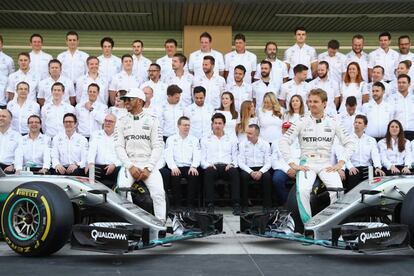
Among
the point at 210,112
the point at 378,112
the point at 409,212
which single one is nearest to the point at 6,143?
the point at 210,112

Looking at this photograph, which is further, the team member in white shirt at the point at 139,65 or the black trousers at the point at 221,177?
A: the team member in white shirt at the point at 139,65

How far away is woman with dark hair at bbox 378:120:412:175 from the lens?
37.0 feet

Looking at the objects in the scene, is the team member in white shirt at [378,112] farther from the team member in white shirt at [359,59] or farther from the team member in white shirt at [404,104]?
the team member in white shirt at [359,59]

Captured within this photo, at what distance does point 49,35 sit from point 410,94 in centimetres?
976

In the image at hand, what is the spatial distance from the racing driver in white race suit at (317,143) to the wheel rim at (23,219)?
3117mm

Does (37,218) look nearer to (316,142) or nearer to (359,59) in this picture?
(316,142)

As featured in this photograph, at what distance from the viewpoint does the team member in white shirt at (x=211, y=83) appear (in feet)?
41.5

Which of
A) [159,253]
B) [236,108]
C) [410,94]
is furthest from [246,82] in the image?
[159,253]

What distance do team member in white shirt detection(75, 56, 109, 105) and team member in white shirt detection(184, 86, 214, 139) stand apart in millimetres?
1801

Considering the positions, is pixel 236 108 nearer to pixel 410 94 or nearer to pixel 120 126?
pixel 410 94

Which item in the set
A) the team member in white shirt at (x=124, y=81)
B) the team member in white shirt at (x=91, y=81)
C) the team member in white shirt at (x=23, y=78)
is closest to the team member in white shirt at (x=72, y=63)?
the team member in white shirt at (x=91, y=81)

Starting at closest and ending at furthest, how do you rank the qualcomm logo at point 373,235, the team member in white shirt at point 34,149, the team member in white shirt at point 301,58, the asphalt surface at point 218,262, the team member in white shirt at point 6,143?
the asphalt surface at point 218,262 < the qualcomm logo at point 373,235 < the team member in white shirt at point 34,149 < the team member in white shirt at point 6,143 < the team member in white shirt at point 301,58

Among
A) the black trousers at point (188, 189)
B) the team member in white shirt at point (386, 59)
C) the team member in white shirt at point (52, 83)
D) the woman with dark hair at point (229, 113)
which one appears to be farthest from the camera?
the team member in white shirt at point (386, 59)

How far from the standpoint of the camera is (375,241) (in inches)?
251
